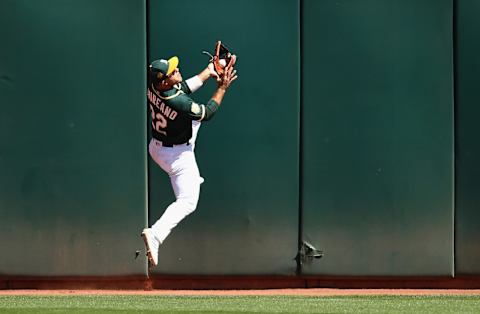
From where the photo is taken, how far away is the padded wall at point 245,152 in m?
11.0

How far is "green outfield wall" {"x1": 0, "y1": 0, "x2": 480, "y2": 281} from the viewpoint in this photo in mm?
10945

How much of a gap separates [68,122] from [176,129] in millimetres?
1406

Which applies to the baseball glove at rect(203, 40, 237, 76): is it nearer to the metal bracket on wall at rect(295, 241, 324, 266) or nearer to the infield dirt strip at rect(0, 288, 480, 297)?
the metal bracket on wall at rect(295, 241, 324, 266)

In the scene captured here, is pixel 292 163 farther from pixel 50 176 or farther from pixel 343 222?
pixel 50 176

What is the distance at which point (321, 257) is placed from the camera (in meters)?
11.0

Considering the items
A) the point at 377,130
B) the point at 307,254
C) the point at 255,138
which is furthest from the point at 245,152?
the point at 377,130

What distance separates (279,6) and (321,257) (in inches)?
83.4

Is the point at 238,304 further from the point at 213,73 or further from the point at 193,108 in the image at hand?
the point at 213,73

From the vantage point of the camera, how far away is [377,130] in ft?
36.1

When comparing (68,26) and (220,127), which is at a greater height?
(68,26)

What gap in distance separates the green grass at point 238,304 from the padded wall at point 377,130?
697mm

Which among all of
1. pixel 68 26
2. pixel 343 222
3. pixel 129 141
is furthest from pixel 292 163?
pixel 68 26

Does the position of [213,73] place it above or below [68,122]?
above

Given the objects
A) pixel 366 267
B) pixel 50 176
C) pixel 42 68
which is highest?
pixel 42 68
